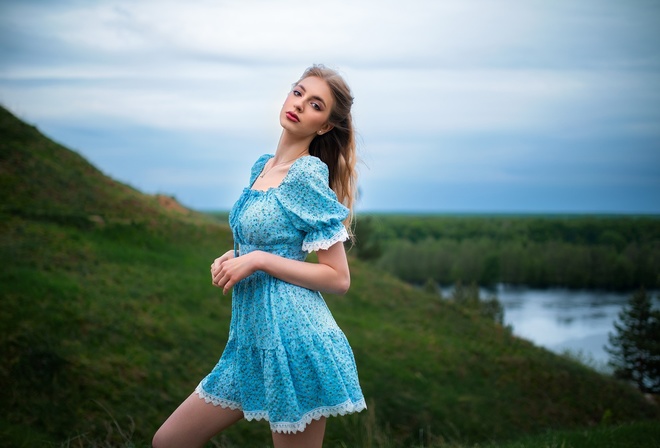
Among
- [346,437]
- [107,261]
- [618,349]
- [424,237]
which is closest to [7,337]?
[107,261]

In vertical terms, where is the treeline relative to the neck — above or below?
below

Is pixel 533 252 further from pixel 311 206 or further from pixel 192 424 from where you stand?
pixel 192 424

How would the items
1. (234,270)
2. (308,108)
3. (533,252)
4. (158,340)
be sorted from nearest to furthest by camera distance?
(234,270) → (308,108) → (158,340) → (533,252)

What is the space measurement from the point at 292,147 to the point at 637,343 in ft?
75.4

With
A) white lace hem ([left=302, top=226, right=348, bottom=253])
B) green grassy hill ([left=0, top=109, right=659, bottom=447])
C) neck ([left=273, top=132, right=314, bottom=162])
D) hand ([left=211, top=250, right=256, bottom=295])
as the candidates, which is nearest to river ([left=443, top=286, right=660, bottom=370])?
green grassy hill ([left=0, top=109, right=659, bottom=447])

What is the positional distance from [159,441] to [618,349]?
2377 cm

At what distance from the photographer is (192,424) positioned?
305 cm

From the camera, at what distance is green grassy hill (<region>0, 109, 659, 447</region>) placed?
316 inches

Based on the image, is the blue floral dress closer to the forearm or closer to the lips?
the forearm

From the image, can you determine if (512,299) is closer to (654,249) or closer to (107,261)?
(654,249)

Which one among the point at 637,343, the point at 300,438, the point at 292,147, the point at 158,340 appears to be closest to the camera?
the point at 300,438

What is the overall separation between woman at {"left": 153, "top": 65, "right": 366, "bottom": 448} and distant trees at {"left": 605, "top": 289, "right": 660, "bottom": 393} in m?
22.3

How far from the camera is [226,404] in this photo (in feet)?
10.1

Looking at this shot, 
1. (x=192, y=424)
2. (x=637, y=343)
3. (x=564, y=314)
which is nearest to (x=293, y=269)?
(x=192, y=424)
